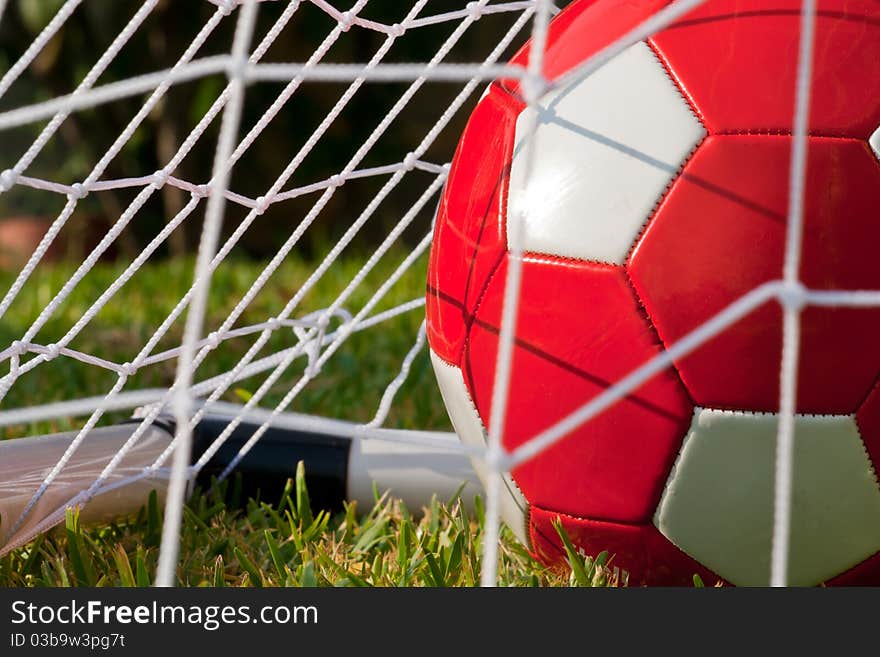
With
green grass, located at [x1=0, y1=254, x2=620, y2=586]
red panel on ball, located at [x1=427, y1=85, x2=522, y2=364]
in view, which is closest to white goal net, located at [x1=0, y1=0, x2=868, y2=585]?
green grass, located at [x1=0, y1=254, x2=620, y2=586]

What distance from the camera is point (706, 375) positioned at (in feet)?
4.59

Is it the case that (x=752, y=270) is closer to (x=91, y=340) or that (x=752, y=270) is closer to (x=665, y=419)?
(x=665, y=419)

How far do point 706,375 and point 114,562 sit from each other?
100 centimetres

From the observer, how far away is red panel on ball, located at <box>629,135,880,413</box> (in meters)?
1.35

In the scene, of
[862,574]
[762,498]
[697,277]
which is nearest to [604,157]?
[697,277]

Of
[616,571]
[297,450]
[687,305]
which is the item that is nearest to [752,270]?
[687,305]

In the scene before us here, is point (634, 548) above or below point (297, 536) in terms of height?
below

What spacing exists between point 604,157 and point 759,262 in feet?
0.74

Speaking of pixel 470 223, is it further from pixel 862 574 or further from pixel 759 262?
pixel 862 574

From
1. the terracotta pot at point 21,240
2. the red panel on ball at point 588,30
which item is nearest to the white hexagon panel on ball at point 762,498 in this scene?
the red panel on ball at point 588,30

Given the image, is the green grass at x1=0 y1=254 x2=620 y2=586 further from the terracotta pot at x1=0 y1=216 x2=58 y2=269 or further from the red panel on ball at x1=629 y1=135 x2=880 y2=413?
the terracotta pot at x1=0 y1=216 x2=58 y2=269

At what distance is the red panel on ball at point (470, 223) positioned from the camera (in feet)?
5.03

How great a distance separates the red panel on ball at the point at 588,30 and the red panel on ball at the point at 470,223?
6cm

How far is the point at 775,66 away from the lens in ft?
4.56
